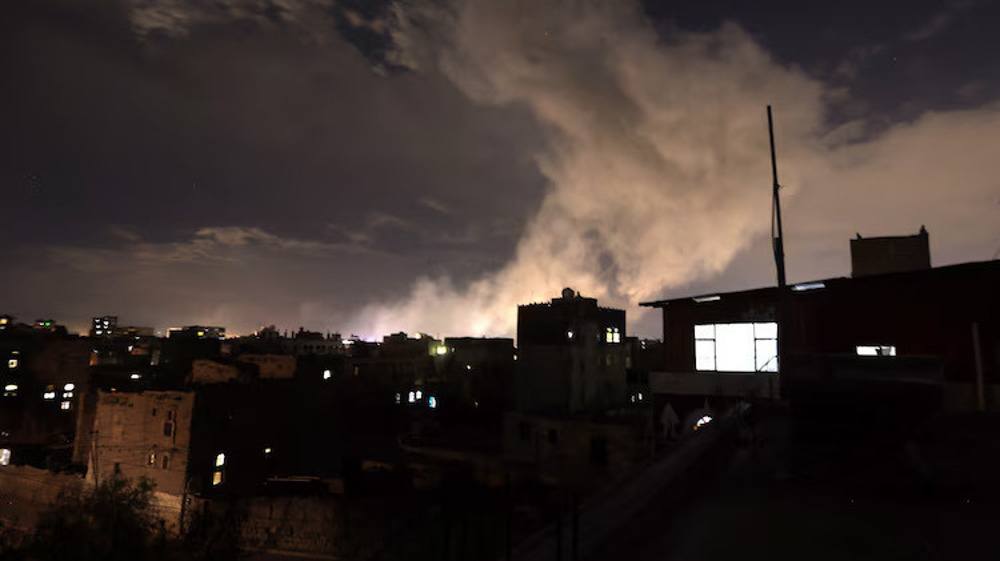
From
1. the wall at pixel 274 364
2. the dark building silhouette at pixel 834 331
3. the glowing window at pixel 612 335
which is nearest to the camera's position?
the dark building silhouette at pixel 834 331

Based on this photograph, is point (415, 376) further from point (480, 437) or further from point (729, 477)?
point (729, 477)

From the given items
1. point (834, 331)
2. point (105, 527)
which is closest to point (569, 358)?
point (834, 331)

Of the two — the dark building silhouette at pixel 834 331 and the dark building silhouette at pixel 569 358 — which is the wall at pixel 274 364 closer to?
the dark building silhouette at pixel 569 358

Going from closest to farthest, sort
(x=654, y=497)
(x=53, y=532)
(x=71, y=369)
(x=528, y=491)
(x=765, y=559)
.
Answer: (x=765, y=559)
(x=654, y=497)
(x=528, y=491)
(x=53, y=532)
(x=71, y=369)

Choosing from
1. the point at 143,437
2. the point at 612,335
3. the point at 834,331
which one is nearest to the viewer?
the point at 834,331

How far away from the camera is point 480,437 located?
4472 cm

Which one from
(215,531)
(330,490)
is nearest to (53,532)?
(215,531)

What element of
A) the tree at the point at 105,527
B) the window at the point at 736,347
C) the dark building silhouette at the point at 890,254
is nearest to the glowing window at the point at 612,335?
the dark building silhouette at the point at 890,254

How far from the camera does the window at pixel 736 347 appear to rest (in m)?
19.9

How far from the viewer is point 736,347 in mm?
20703

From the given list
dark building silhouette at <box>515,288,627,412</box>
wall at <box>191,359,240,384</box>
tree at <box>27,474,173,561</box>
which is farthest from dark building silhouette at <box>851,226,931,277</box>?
wall at <box>191,359,240,384</box>

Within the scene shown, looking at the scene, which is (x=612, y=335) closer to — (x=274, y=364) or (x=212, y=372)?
(x=274, y=364)

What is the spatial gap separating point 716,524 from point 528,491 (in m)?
25.1

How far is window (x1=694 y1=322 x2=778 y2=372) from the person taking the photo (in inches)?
783
